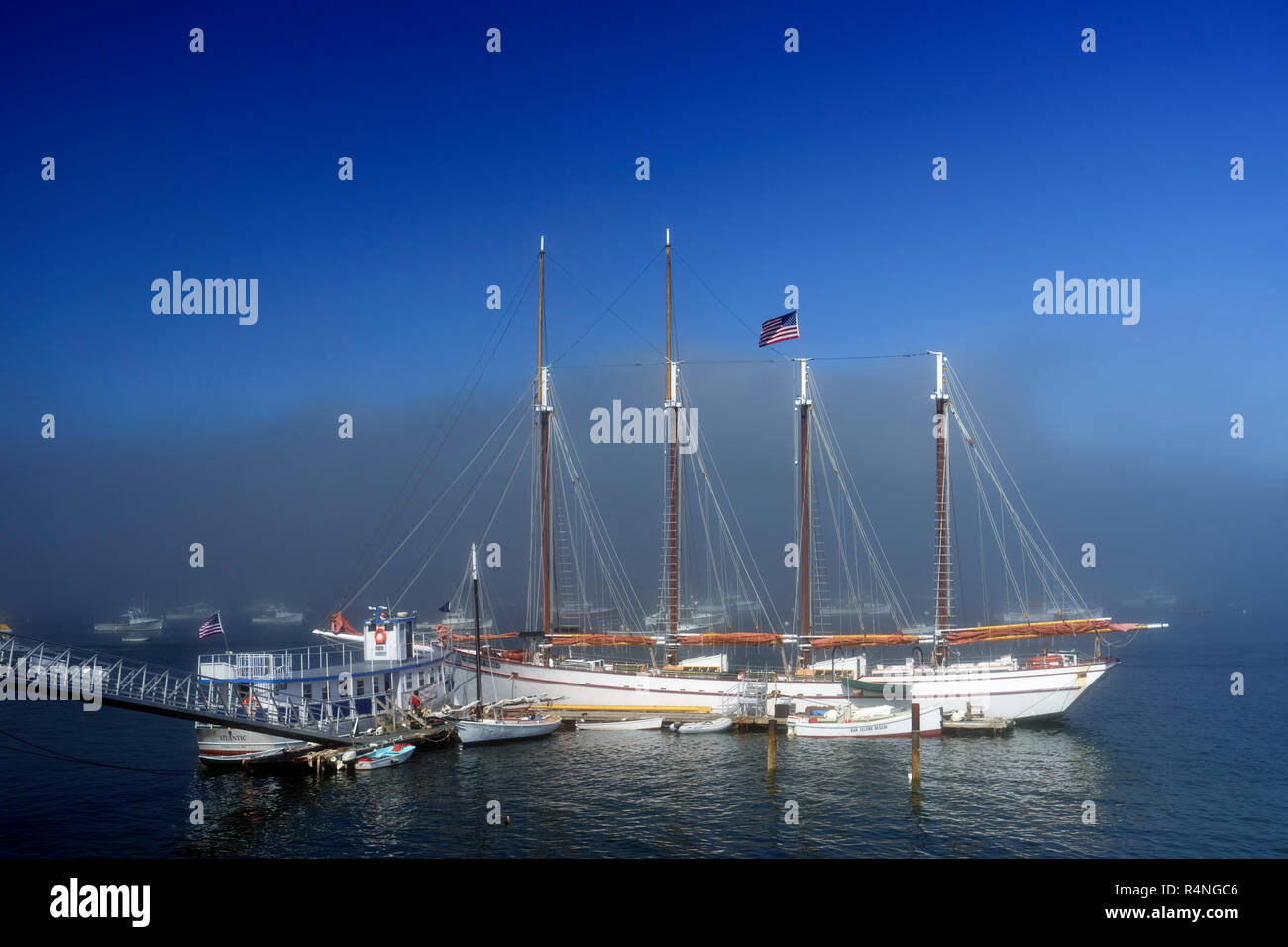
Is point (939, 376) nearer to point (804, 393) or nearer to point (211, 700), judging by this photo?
point (804, 393)

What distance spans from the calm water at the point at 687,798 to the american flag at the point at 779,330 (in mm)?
30918

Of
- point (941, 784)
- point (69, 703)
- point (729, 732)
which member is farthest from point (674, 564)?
point (69, 703)

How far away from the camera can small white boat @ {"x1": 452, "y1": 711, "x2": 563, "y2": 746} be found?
60.6 metres

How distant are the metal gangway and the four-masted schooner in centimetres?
2066

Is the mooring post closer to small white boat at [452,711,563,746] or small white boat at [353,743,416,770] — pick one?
small white boat at [452,711,563,746]

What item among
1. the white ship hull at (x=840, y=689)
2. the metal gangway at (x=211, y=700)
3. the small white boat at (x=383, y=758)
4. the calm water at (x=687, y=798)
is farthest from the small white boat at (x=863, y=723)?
the metal gangway at (x=211, y=700)

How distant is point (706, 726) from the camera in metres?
65.2

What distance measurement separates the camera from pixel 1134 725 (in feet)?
236

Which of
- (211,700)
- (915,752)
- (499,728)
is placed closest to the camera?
(915,752)

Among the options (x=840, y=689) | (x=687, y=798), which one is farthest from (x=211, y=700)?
(x=840, y=689)

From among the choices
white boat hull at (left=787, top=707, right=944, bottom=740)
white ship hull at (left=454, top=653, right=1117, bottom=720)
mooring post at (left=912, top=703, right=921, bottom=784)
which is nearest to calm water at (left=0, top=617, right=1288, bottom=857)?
mooring post at (left=912, top=703, right=921, bottom=784)

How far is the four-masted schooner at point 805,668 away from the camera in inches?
2707

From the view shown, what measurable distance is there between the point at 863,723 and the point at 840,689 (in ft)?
23.2
